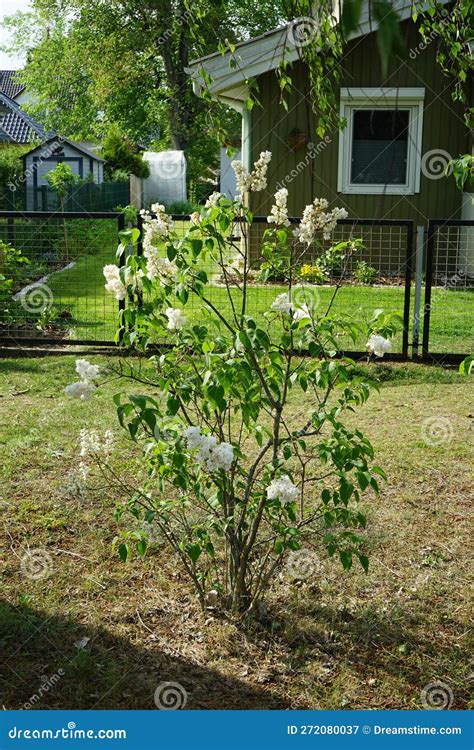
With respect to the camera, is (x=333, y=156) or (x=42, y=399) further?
(x=333, y=156)

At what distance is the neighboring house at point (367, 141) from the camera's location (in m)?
12.3

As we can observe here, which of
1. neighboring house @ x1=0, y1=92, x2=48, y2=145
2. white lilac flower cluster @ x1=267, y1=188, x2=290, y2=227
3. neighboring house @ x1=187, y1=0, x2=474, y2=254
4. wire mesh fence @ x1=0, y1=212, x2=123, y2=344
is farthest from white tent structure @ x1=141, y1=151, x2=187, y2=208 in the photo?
white lilac flower cluster @ x1=267, y1=188, x2=290, y2=227

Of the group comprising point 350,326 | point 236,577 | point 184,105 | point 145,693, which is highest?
point 184,105

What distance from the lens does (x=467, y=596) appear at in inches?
140

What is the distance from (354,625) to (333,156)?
10302mm

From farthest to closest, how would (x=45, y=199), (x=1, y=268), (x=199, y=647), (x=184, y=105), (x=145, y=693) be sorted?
(x=184, y=105), (x=45, y=199), (x=1, y=268), (x=199, y=647), (x=145, y=693)

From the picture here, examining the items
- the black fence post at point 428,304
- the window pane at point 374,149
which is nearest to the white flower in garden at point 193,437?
the black fence post at point 428,304

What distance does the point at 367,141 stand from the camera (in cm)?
1281

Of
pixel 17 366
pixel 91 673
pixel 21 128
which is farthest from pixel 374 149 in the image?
pixel 21 128

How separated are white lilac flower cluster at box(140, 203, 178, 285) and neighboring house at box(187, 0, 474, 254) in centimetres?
957

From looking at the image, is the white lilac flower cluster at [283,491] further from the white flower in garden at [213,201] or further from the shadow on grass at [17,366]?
the shadow on grass at [17,366]

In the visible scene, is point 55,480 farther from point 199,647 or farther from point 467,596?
point 467,596

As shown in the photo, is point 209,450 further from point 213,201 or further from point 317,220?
point 317,220

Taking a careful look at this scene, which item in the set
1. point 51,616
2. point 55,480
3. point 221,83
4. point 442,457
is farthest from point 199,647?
point 221,83
